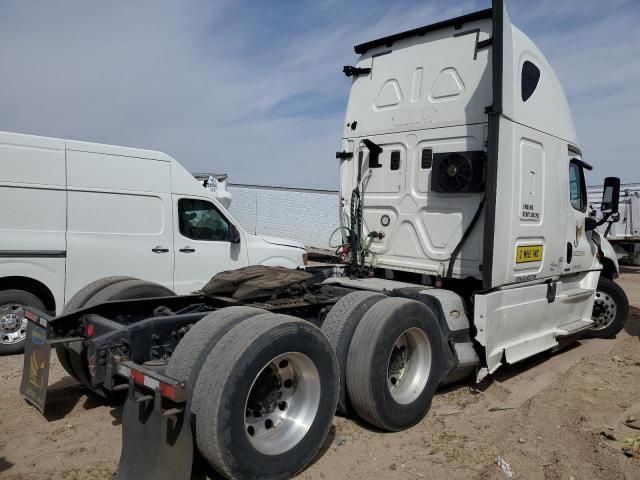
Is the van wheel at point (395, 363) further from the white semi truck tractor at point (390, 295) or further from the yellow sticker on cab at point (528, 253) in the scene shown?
the yellow sticker on cab at point (528, 253)

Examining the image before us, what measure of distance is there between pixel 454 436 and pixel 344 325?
1225mm

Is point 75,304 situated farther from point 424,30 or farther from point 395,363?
point 424,30

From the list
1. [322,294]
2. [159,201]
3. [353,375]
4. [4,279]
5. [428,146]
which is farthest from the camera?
[159,201]

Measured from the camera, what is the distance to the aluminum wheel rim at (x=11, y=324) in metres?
6.18

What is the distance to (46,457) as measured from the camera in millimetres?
3619

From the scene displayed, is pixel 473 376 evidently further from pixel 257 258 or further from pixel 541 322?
pixel 257 258

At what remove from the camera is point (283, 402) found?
3465 mm

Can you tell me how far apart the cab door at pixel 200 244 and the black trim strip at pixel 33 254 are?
58.2 inches

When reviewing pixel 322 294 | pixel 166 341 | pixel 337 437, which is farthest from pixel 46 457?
pixel 322 294

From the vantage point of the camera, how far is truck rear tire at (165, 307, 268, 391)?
303 centimetres

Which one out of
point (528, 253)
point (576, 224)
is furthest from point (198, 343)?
point (576, 224)

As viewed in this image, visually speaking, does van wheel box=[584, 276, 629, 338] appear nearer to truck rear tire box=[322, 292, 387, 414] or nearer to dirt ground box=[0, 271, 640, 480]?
dirt ground box=[0, 271, 640, 480]

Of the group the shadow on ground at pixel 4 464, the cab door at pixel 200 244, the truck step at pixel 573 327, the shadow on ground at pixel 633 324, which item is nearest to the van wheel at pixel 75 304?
the shadow on ground at pixel 4 464

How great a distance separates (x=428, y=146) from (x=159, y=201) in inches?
152
